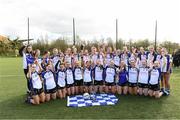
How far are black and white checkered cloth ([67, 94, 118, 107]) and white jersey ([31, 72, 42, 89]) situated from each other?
969 millimetres

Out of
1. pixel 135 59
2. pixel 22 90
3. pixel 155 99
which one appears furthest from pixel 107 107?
pixel 22 90

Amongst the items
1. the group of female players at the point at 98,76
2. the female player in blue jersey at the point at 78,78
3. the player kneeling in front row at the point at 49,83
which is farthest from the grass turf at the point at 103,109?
the female player in blue jersey at the point at 78,78

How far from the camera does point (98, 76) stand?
9.55 meters

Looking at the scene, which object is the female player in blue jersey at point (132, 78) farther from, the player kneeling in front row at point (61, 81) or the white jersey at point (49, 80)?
the white jersey at point (49, 80)

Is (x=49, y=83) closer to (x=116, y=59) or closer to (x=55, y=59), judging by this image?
(x=55, y=59)

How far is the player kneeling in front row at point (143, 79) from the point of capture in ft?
29.2

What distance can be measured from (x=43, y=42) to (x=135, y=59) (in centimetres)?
3140

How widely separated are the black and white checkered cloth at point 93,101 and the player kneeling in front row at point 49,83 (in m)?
0.53

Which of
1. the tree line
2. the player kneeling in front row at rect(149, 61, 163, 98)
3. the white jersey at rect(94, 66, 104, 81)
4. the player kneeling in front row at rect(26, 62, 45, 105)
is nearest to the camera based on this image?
the player kneeling in front row at rect(26, 62, 45, 105)

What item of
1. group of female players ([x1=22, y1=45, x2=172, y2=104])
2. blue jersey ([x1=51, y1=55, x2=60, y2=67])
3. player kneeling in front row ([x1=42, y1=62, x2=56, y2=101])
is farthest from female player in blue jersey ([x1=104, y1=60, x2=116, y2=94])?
blue jersey ([x1=51, y1=55, x2=60, y2=67])

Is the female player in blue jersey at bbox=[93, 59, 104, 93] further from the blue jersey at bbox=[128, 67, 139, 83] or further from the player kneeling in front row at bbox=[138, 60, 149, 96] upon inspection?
the player kneeling in front row at bbox=[138, 60, 149, 96]

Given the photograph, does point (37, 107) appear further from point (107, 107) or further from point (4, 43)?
point (4, 43)

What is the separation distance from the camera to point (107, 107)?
755cm

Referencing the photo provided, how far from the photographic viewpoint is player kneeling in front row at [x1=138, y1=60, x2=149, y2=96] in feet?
29.2
